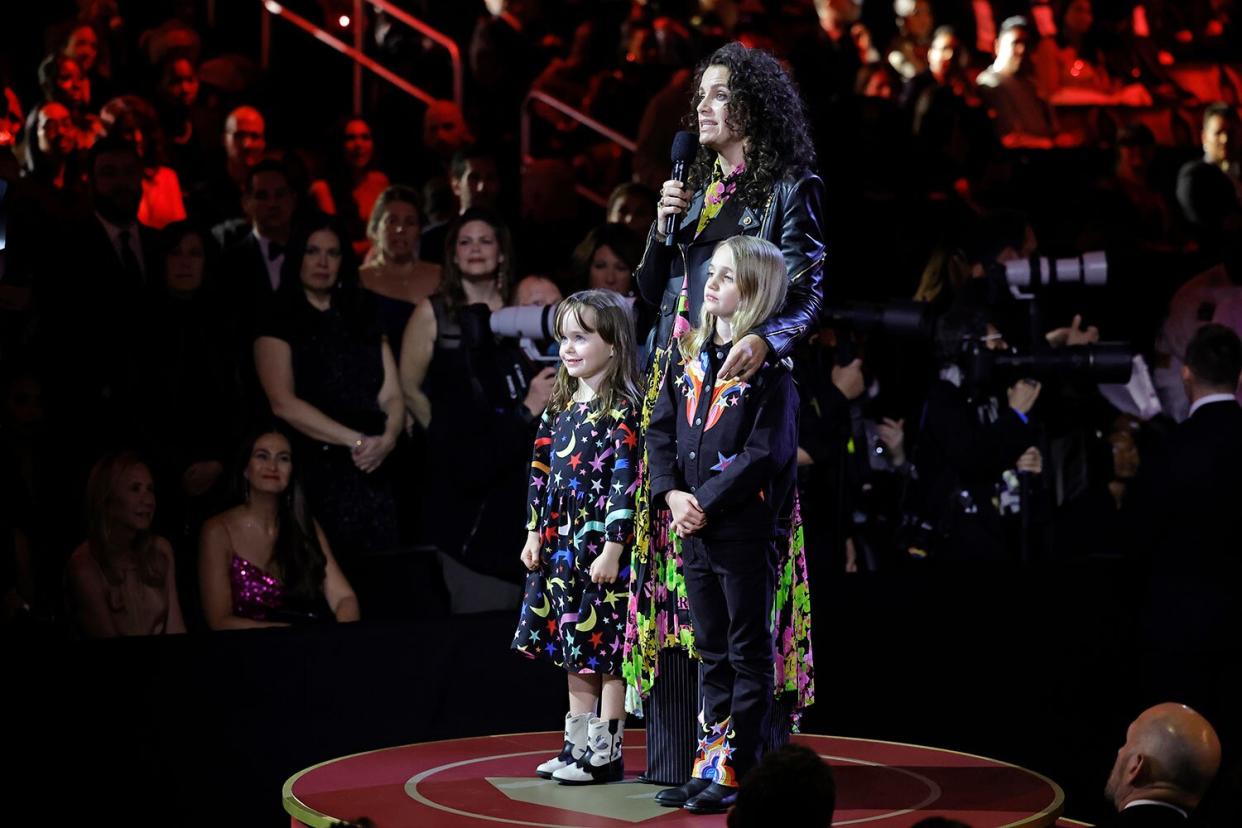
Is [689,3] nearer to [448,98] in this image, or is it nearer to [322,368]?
[448,98]

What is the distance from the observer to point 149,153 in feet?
24.0

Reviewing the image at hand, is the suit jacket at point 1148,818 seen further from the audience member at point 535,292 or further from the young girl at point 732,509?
the audience member at point 535,292

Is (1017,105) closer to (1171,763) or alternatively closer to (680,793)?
(680,793)

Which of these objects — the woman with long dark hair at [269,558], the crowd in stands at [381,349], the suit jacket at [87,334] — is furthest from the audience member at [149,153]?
the woman with long dark hair at [269,558]

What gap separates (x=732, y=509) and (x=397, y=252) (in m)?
2.96

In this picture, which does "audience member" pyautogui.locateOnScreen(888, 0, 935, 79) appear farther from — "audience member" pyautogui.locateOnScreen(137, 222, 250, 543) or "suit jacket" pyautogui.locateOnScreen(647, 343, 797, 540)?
"suit jacket" pyautogui.locateOnScreen(647, 343, 797, 540)

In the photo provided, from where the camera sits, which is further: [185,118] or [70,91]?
[185,118]

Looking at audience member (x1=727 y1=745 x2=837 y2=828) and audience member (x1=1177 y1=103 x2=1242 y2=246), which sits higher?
audience member (x1=1177 y1=103 x2=1242 y2=246)

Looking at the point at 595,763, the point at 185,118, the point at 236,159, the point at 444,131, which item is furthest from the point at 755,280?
the point at 444,131

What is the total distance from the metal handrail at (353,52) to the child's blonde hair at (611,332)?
17.1ft

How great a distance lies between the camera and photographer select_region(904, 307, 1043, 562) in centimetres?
615

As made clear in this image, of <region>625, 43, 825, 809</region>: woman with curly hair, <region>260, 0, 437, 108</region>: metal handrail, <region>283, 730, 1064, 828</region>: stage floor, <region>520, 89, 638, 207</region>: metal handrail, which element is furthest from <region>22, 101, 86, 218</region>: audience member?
<region>625, 43, 825, 809</region>: woman with curly hair

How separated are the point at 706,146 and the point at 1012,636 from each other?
2503 mm

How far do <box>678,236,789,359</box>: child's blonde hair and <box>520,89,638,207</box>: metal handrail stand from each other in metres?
5.47
